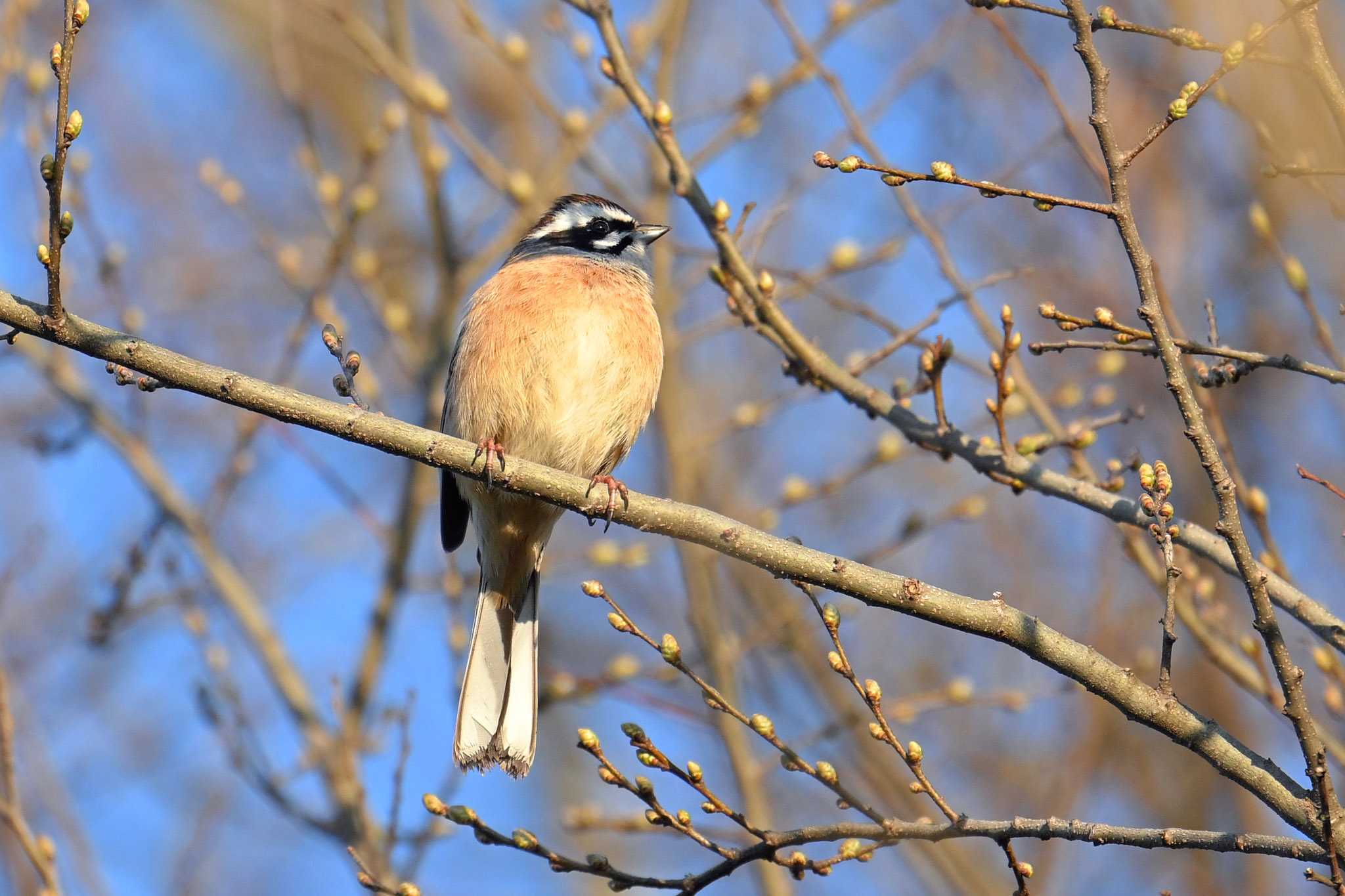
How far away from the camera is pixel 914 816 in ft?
23.0

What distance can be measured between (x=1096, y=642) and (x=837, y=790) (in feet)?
13.7

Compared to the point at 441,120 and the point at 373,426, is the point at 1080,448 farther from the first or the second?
the point at 441,120

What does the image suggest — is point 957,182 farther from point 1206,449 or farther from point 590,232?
point 590,232

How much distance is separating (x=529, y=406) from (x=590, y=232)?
1295 mm

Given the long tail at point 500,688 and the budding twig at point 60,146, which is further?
the long tail at point 500,688

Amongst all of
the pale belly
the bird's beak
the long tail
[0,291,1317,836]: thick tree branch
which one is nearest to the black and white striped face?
the bird's beak

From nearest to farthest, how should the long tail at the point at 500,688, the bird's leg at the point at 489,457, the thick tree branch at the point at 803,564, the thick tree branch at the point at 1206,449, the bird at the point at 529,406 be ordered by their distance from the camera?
the thick tree branch at the point at 1206,449 < the thick tree branch at the point at 803,564 < the bird's leg at the point at 489,457 < the long tail at the point at 500,688 < the bird at the point at 529,406

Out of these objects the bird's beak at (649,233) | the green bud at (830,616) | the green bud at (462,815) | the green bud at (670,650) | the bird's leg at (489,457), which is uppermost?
the bird's beak at (649,233)

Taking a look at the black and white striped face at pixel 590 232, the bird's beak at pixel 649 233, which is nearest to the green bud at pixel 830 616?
the black and white striped face at pixel 590 232

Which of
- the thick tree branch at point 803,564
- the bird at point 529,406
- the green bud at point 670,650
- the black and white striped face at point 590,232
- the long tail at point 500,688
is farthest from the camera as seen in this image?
the black and white striped face at point 590,232

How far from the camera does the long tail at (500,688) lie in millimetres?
4977

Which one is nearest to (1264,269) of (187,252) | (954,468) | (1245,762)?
(954,468)

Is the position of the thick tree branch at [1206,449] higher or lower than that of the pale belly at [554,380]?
lower

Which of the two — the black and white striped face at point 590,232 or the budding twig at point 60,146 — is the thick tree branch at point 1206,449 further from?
the black and white striped face at point 590,232
